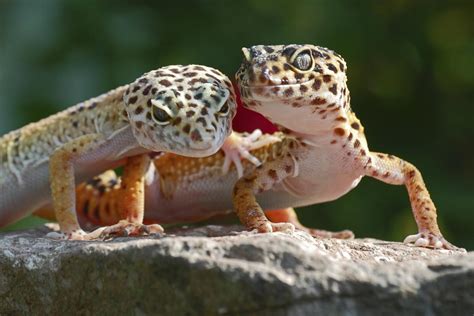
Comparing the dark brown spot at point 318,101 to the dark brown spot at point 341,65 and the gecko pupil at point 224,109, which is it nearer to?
the dark brown spot at point 341,65

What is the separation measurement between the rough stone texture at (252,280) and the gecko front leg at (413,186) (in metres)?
0.80

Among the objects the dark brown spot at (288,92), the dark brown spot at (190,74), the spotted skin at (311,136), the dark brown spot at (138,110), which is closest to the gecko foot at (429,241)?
the spotted skin at (311,136)

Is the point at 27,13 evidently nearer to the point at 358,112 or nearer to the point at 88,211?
the point at 88,211

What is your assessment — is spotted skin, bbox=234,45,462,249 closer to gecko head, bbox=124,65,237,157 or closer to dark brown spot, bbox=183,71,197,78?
gecko head, bbox=124,65,237,157

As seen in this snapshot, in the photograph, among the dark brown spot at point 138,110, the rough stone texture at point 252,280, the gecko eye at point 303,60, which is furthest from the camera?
the dark brown spot at point 138,110

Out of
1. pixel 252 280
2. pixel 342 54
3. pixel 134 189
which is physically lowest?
pixel 252 280

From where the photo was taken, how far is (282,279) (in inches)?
116

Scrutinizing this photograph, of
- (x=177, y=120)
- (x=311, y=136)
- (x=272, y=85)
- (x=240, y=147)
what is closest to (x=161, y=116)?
(x=177, y=120)

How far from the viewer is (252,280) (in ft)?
9.68

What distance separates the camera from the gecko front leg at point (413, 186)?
13.5 feet

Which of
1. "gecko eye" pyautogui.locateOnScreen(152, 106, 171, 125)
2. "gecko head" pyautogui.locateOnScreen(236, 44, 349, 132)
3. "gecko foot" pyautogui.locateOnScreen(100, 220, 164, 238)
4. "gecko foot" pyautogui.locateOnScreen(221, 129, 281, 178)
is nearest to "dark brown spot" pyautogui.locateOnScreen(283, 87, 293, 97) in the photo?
"gecko head" pyautogui.locateOnScreen(236, 44, 349, 132)

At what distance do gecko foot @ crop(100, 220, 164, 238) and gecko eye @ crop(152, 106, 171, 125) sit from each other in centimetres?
51

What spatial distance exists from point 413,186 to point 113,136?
1.44 metres

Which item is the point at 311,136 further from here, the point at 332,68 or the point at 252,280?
the point at 252,280
